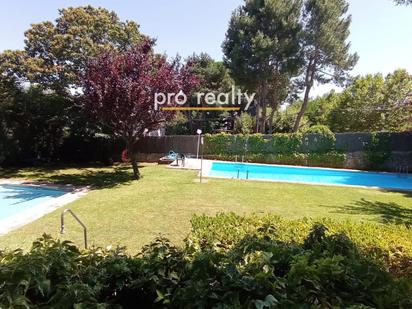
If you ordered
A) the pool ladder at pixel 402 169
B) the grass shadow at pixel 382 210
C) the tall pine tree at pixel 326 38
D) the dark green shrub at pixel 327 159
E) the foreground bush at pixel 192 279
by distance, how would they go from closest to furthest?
the foreground bush at pixel 192 279 < the grass shadow at pixel 382 210 < the pool ladder at pixel 402 169 < the dark green shrub at pixel 327 159 < the tall pine tree at pixel 326 38

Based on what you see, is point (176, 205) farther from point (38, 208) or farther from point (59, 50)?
point (59, 50)

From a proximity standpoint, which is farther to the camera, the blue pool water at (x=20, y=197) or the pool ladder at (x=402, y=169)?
the pool ladder at (x=402, y=169)

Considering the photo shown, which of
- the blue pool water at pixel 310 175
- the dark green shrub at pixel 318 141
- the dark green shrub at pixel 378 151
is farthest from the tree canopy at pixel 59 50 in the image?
the dark green shrub at pixel 378 151

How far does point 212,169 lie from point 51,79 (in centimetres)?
1013

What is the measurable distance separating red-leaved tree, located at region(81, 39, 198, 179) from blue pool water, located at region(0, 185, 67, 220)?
364 cm

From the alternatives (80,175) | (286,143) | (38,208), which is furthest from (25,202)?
(286,143)

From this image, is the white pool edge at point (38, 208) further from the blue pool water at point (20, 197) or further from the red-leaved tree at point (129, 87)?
the red-leaved tree at point (129, 87)

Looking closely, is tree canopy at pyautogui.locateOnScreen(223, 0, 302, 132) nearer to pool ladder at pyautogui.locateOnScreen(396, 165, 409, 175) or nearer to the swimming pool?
pool ladder at pyautogui.locateOnScreen(396, 165, 409, 175)

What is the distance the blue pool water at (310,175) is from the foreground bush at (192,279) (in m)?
13.9

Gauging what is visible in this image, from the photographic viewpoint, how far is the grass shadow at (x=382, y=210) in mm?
8891

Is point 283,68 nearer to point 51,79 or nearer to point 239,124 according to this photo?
point 239,124

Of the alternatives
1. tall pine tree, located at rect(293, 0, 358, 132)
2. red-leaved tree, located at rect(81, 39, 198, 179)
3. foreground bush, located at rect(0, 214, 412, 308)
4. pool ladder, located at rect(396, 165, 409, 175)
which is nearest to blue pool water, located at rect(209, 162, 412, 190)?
pool ladder, located at rect(396, 165, 409, 175)

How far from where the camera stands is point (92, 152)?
21.5 meters

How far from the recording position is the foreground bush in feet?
6.01
